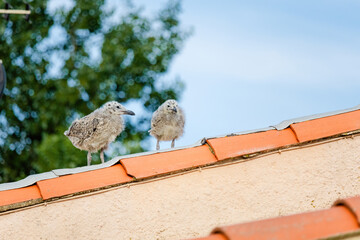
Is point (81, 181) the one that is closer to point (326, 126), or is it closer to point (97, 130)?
point (97, 130)

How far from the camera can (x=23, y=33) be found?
912 inches

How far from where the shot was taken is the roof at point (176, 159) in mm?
4945

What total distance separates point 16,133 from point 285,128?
1883cm

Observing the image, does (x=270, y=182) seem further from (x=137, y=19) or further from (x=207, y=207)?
(x=137, y=19)

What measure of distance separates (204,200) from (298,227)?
5.83 feet

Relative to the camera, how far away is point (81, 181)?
5.03 metres

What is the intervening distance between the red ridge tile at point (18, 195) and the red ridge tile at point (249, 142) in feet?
5.02

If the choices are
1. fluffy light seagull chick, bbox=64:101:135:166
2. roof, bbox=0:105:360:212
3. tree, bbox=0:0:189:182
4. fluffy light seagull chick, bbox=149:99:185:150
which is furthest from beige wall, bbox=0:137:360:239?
tree, bbox=0:0:189:182

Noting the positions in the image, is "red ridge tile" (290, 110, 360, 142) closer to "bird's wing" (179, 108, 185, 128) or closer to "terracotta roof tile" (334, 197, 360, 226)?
"terracotta roof tile" (334, 197, 360, 226)

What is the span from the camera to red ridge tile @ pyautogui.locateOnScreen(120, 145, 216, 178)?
5086 mm

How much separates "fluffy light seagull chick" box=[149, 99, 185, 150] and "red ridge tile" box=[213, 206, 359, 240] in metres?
3.75

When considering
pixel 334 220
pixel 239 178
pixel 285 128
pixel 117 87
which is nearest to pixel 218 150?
pixel 239 178

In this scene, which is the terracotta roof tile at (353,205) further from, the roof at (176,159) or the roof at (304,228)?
the roof at (176,159)

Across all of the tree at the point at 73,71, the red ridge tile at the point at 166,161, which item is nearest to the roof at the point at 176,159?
the red ridge tile at the point at 166,161
